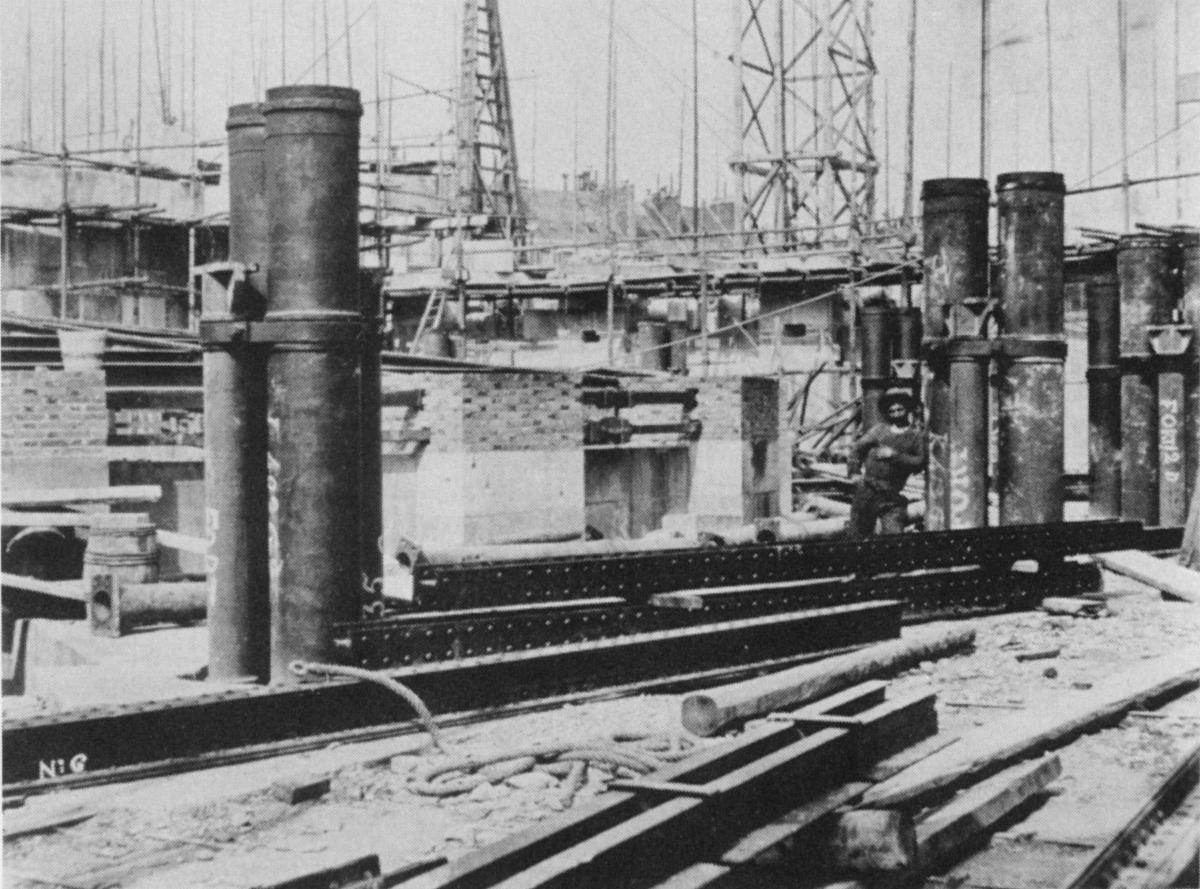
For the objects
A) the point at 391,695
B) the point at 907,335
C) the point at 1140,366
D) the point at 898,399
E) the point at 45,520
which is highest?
the point at 907,335

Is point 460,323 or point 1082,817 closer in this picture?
point 1082,817

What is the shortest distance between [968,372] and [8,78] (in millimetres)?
32673

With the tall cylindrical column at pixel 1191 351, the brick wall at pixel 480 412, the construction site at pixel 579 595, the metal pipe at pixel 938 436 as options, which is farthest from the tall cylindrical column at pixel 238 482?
the tall cylindrical column at pixel 1191 351

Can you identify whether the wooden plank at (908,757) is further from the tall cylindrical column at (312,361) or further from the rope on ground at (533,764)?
the tall cylindrical column at (312,361)

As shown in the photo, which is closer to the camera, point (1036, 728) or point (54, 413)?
point (1036, 728)

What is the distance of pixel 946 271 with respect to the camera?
12250 millimetres

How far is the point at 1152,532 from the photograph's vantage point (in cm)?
1191

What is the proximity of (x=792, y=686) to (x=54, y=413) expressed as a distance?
9.72 meters

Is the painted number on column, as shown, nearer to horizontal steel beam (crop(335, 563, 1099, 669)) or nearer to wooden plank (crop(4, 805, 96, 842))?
wooden plank (crop(4, 805, 96, 842))

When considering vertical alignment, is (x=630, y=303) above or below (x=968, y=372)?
above

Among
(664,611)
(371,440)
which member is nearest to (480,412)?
(664,611)

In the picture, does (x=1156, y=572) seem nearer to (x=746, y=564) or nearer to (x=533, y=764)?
(x=746, y=564)

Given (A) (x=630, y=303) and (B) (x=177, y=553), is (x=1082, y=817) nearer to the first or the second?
(B) (x=177, y=553)

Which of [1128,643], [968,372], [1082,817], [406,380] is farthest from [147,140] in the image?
[1082,817]
